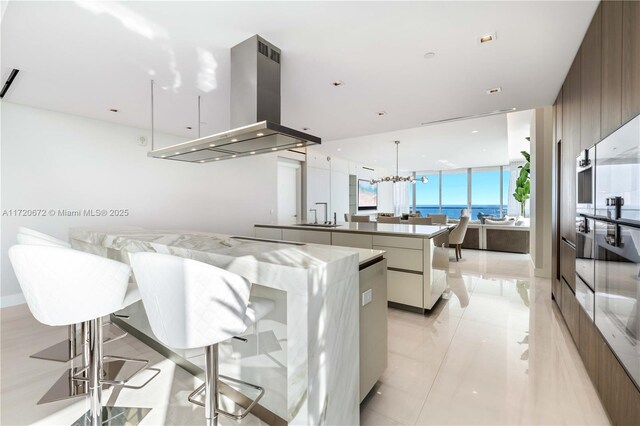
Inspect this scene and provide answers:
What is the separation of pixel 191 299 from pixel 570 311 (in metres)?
3.11

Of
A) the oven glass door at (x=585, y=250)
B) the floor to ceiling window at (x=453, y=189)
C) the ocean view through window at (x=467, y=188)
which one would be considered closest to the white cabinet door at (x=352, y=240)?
the oven glass door at (x=585, y=250)

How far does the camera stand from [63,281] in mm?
1296

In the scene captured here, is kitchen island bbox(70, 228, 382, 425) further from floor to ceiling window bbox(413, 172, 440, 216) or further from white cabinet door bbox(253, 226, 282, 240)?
floor to ceiling window bbox(413, 172, 440, 216)

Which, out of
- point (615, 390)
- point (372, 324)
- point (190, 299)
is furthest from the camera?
point (372, 324)

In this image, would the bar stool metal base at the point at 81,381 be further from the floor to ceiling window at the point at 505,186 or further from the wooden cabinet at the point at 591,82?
the floor to ceiling window at the point at 505,186

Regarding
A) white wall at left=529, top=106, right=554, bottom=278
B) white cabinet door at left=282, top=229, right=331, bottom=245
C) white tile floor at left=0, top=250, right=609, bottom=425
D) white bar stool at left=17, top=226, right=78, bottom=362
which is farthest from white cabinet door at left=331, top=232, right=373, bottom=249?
white wall at left=529, top=106, right=554, bottom=278

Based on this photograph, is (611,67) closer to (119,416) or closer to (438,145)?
(119,416)

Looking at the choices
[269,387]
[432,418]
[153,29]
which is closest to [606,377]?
[432,418]

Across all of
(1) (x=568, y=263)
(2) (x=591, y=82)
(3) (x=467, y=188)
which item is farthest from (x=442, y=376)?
(3) (x=467, y=188)

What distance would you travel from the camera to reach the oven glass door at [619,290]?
1.23 meters

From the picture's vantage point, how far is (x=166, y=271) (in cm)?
109

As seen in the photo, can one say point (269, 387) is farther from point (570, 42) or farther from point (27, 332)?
point (570, 42)

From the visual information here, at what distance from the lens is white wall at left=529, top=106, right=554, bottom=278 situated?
14.3 ft

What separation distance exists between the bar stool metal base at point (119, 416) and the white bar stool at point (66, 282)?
69 centimetres
